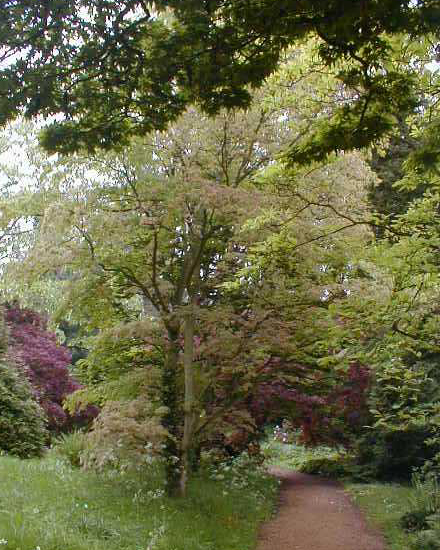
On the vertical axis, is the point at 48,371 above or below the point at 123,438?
above

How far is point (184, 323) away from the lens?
32.5 ft

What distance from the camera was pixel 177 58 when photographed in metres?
4.29

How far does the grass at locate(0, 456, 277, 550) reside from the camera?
18.5 ft

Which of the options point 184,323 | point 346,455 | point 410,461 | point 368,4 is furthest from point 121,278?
point 346,455

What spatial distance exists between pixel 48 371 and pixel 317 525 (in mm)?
9548

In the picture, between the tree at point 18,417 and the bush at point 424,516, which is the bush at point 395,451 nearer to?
the bush at point 424,516

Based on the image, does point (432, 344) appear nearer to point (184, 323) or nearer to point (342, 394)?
point (184, 323)

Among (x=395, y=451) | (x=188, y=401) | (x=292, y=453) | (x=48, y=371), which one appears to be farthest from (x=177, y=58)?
(x=292, y=453)

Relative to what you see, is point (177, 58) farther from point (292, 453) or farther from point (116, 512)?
point (292, 453)

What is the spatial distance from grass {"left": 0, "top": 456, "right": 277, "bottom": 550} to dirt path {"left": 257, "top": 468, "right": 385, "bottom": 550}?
34 centimetres

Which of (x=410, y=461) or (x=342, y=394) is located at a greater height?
(x=342, y=394)

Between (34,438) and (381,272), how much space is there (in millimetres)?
8280

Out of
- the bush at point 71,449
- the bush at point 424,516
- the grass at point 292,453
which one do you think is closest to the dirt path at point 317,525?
the bush at point 424,516

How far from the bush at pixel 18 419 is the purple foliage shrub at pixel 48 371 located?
3031 mm
